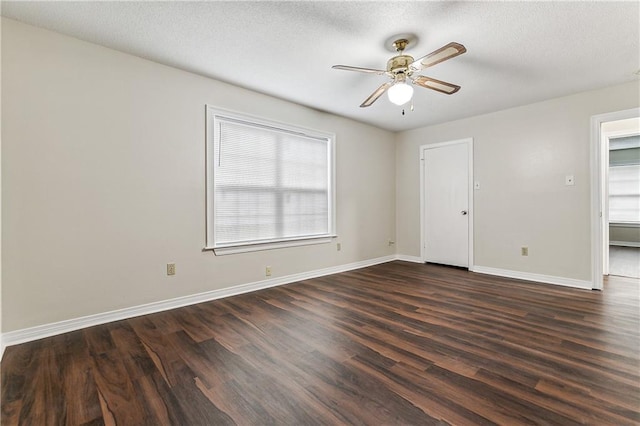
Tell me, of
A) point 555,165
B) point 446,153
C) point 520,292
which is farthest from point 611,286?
point 446,153

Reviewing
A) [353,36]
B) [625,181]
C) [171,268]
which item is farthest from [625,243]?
[171,268]

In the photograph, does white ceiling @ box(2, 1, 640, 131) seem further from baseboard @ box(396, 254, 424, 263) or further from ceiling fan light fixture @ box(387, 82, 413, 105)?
baseboard @ box(396, 254, 424, 263)

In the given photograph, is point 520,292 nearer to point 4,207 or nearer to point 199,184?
point 199,184

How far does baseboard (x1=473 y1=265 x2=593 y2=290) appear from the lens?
3.63 meters

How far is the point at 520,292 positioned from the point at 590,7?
285 centimetres

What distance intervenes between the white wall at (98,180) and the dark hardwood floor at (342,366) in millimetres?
365

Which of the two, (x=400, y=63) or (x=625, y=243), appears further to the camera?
(x=625, y=243)

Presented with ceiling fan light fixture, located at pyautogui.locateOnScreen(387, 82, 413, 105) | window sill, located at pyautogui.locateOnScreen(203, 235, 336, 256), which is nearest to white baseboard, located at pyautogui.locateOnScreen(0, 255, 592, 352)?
window sill, located at pyautogui.locateOnScreen(203, 235, 336, 256)

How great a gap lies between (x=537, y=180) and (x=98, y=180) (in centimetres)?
527

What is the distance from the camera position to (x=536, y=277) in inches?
157

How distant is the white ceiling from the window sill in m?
1.93

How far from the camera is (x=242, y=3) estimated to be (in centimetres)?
199

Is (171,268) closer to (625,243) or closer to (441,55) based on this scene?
(441,55)

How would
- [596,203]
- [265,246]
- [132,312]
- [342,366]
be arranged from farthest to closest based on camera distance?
[265,246] < [596,203] < [132,312] < [342,366]
